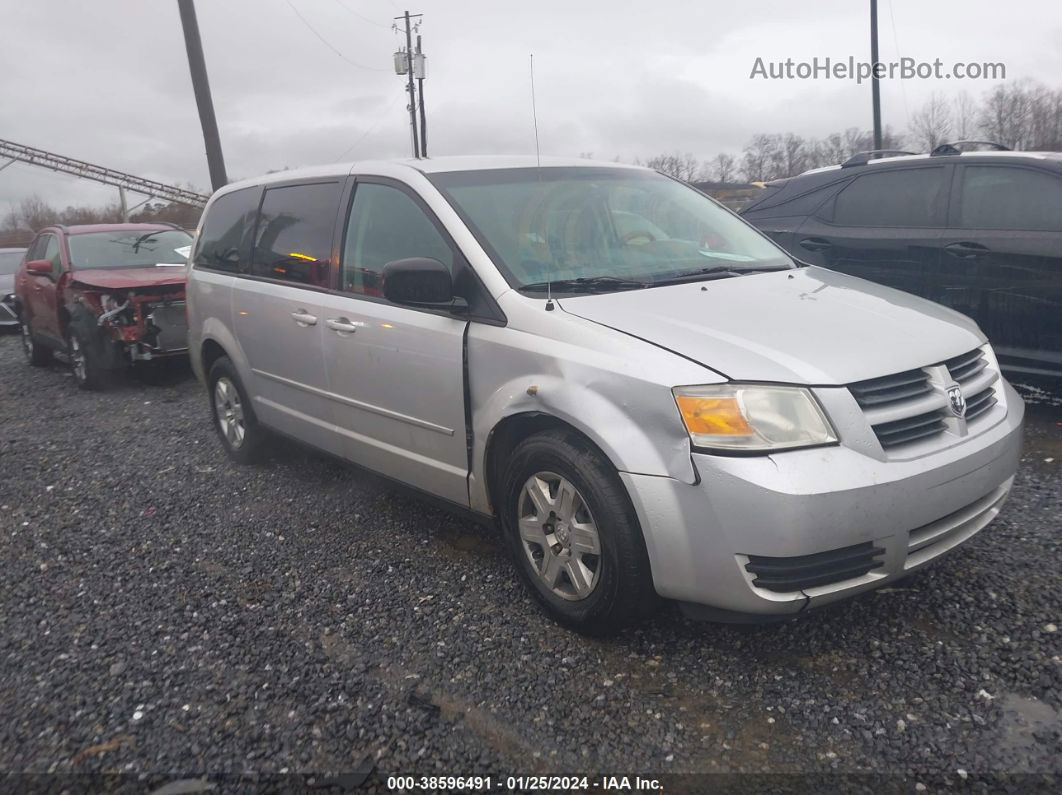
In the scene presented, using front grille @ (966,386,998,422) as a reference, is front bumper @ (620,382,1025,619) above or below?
below

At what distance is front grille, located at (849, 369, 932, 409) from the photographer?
2.66 metres

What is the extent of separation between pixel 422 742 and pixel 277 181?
3.44 meters

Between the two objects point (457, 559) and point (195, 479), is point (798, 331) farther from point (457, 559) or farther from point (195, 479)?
point (195, 479)

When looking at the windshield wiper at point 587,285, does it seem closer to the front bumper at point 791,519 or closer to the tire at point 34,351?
the front bumper at point 791,519

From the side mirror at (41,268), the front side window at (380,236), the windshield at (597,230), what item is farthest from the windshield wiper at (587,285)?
the side mirror at (41,268)

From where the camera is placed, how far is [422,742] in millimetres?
2551

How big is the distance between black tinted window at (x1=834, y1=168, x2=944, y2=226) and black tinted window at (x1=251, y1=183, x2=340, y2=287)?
12.7 feet

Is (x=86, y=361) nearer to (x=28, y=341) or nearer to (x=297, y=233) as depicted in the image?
(x=28, y=341)

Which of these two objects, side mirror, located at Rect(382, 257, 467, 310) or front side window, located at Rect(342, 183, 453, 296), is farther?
front side window, located at Rect(342, 183, 453, 296)

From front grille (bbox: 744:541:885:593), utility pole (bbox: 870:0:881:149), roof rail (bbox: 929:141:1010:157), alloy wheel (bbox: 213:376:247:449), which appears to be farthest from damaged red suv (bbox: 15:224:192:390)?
utility pole (bbox: 870:0:881:149)

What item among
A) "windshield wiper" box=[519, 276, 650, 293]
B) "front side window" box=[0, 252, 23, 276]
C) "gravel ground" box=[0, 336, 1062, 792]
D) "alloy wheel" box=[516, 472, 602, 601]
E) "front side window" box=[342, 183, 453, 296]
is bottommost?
"gravel ground" box=[0, 336, 1062, 792]

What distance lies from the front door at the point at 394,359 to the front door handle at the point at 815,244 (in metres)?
3.61

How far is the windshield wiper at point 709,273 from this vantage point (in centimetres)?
345

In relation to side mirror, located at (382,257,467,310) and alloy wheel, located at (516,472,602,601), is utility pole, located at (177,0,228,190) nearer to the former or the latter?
side mirror, located at (382,257,467,310)
